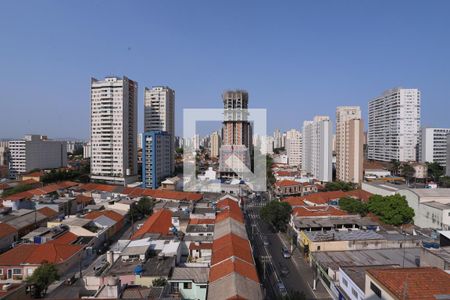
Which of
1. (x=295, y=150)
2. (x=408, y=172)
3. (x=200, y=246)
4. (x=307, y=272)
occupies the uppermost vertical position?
(x=295, y=150)

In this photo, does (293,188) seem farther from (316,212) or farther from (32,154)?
(32,154)

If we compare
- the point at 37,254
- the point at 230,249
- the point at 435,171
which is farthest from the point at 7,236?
the point at 435,171

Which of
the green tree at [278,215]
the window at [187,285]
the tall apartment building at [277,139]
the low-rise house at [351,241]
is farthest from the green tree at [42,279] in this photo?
the tall apartment building at [277,139]

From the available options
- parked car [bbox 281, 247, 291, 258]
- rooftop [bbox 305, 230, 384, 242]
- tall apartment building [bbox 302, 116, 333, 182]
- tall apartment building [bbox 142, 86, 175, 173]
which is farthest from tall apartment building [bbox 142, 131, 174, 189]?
rooftop [bbox 305, 230, 384, 242]

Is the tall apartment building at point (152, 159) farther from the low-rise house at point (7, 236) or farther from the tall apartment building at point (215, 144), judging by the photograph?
the tall apartment building at point (215, 144)

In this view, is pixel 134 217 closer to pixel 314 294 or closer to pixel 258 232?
pixel 258 232

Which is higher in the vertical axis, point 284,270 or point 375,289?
point 375,289
